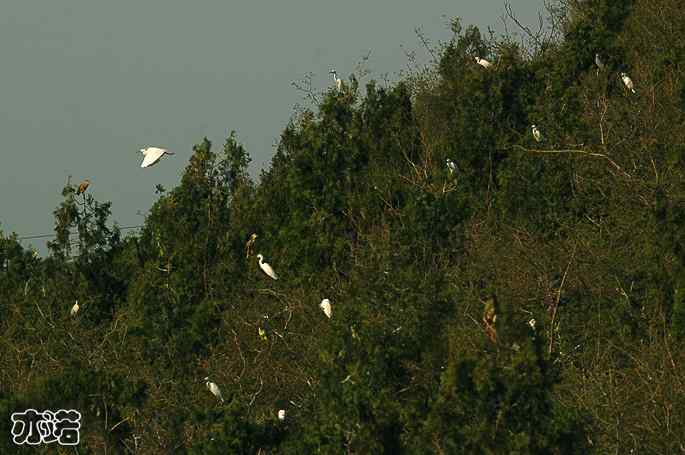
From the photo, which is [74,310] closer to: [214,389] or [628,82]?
[214,389]

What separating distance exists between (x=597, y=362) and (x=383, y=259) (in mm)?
3188

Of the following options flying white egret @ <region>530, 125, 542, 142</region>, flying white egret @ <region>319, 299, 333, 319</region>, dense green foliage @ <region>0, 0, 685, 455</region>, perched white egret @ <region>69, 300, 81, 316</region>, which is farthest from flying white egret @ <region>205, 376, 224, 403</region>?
flying white egret @ <region>530, 125, 542, 142</region>

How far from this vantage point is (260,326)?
19.6 meters

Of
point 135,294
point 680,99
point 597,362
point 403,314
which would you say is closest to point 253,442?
point 403,314

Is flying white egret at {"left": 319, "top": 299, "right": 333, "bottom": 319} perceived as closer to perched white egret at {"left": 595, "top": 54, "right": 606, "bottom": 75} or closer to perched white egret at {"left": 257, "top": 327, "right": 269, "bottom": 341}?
perched white egret at {"left": 257, "top": 327, "right": 269, "bottom": 341}

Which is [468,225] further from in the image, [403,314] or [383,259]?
[403,314]

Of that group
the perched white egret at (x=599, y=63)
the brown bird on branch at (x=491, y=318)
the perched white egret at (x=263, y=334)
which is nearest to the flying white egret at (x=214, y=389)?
the perched white egret at (x=263, y=334)

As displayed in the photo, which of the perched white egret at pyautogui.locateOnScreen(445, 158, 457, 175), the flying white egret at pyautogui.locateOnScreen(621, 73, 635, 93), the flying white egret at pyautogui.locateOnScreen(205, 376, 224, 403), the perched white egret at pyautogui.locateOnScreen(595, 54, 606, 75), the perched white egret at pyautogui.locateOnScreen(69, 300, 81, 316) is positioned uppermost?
the perched white egret at pyautogui.locateOnScreen(69, 300, 81, 316)
